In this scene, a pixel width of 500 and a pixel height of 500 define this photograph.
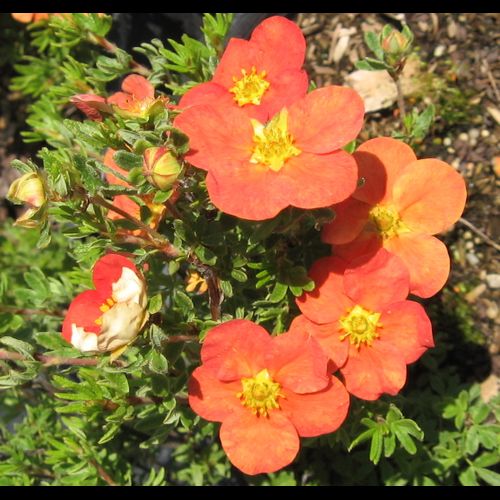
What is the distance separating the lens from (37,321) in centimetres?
248

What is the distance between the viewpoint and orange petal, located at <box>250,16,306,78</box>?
172 cm

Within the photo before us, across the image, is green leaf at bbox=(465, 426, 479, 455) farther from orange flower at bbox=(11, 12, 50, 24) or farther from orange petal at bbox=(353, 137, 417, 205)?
orange flower at bbox=(11, 12, 50, 24)

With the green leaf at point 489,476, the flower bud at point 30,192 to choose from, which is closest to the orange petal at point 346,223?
the flower bud at point 30,192

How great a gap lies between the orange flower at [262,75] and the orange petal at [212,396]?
0.67 m

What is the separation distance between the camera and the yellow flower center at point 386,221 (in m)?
1.79

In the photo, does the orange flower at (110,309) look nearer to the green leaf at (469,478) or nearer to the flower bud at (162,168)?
the flower bud at (162,168)

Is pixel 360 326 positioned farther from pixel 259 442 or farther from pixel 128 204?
pixel 128 204

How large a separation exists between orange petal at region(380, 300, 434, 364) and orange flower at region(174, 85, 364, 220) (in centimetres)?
36

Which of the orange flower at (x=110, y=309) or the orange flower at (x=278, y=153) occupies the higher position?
the orange flower at (x=278, y=153)

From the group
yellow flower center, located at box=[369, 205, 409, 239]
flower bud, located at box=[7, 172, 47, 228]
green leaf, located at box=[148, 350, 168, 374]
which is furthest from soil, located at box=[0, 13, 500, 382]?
flower bud, located at box=[7, 172, 47, 228]

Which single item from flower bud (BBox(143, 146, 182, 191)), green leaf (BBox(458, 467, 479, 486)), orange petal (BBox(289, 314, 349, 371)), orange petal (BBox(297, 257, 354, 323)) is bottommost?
green leaf (BBox(458, 467, 479, 486))
